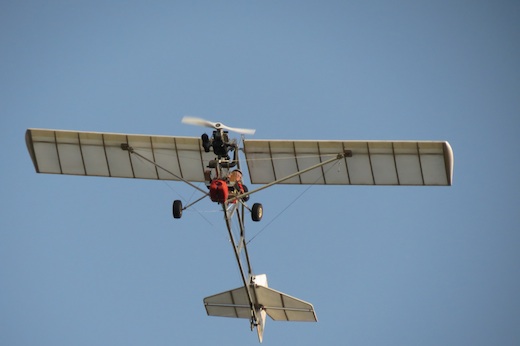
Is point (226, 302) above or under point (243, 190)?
under

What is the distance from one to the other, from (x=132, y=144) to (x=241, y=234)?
224 inches

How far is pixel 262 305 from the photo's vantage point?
45281mm

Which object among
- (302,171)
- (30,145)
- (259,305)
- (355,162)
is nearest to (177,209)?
(302,171)

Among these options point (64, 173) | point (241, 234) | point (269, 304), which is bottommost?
point (269, 304)

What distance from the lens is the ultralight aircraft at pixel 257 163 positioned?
4359 centimetres

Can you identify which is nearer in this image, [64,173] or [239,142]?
[239,142]

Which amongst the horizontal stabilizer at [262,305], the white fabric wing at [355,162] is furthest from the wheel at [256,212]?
the horizontal stabilizer at [262,305]

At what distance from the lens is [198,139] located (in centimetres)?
4478

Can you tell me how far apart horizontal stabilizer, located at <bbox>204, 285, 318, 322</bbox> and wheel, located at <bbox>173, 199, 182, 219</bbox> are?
5438mm

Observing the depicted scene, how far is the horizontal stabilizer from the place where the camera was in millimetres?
A: 44812

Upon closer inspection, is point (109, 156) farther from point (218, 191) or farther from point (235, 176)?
point (218, 191)

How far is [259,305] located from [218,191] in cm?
667

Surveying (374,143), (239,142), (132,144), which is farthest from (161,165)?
(374,143)

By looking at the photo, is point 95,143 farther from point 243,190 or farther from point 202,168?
point 243,190
